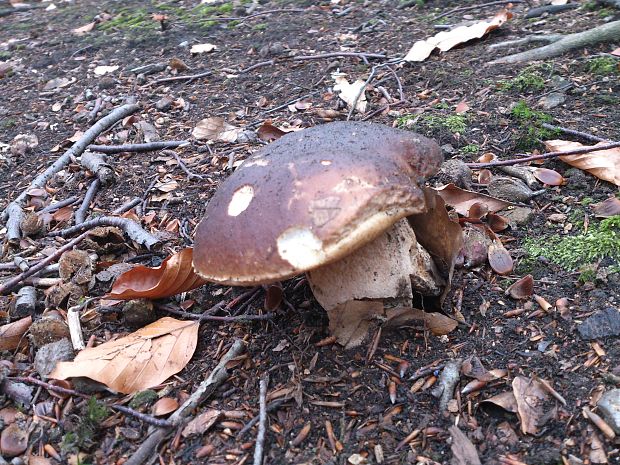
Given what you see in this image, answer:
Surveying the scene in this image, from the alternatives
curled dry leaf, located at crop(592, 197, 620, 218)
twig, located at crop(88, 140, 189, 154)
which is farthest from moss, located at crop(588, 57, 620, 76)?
twig, located at crop(88, 140, 189, 154)

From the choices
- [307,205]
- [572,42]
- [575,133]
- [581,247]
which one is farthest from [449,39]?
[307,205]

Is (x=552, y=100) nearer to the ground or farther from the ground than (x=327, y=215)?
nearer to the ground

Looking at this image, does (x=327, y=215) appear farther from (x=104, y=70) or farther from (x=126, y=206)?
(x=104, y=70)

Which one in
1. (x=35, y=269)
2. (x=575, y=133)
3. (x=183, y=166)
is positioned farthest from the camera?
(x=183, y=166)

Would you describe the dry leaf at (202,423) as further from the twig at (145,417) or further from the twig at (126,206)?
the twig at (126,206)

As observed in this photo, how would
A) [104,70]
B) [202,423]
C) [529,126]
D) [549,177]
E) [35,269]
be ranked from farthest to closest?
[104,70] → [529,126] → [549,177] → [35,269] → [202,423]

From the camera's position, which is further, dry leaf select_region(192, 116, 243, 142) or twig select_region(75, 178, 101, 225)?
dry leaf select_region(192, 116, 243, 142)

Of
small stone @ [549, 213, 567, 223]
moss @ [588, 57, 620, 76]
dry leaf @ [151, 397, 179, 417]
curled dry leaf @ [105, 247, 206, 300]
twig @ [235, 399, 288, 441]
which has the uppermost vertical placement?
curled dry leaf @ [105, 247, 206, 300]

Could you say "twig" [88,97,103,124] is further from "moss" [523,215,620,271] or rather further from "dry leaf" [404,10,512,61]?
"moss" [523,215,620,271]

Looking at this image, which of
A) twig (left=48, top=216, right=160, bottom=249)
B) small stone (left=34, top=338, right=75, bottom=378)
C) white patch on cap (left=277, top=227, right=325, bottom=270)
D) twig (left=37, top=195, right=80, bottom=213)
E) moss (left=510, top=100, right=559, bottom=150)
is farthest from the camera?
twig (left=37, top=195, right=80, bottom=213)
